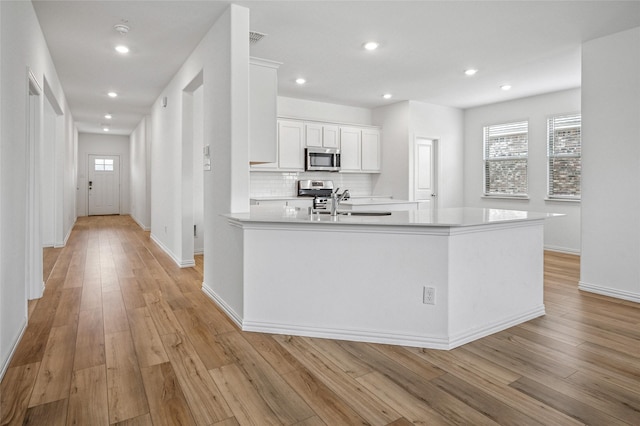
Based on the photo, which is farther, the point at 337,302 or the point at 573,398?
the point at 337,302

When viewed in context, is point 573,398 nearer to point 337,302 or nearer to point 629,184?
point 337,302

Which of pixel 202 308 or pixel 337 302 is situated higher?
pixel 337 302

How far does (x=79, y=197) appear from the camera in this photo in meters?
12.1

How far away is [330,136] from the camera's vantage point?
22.1 ft

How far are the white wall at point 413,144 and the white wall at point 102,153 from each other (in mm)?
8948

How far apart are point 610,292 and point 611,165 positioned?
1306 millimetres

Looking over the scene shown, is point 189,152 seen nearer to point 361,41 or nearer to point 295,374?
point 361,41

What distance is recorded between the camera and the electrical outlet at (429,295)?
104 inches

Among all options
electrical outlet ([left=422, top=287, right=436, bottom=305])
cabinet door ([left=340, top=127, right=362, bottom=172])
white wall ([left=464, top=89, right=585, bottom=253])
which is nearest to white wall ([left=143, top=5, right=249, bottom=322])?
electrical outlet ([left=422, top=287, right=436, bottom=305])

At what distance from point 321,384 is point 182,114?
13.3ft

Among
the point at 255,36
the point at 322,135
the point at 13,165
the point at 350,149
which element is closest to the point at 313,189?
the point at 322,135

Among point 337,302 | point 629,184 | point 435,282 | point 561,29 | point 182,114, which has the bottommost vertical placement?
point 337,302

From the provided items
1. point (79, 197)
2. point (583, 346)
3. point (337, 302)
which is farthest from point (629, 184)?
point (79, 197)

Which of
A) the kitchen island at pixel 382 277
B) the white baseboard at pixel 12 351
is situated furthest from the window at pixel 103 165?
the kitchen island at pixel 382 277
